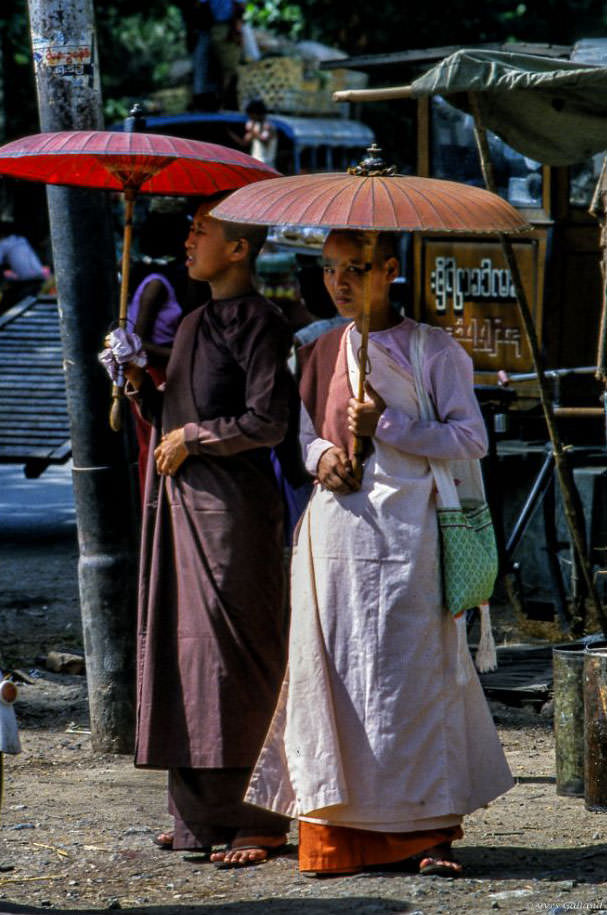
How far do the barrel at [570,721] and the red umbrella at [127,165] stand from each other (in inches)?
67.3

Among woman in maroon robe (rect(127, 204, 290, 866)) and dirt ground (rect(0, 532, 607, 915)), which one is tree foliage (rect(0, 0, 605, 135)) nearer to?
dirt ground (rect(0, 532, 607, 915))

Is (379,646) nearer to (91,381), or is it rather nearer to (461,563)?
(461,563)

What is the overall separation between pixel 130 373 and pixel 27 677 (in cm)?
271

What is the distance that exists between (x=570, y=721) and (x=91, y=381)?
213cm

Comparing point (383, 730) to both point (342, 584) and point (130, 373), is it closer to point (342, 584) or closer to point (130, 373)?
point (342, 584)

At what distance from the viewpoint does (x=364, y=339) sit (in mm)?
4293

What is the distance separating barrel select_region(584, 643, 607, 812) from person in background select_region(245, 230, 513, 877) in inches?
21.1

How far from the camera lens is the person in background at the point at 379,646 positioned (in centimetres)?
431

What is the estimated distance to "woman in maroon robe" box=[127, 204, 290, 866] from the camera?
4.64 metres

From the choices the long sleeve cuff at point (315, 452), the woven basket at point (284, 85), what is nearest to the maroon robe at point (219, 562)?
the long sleeve cuff at point (315, 452)

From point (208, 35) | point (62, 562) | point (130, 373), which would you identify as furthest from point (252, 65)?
point (130, 373)

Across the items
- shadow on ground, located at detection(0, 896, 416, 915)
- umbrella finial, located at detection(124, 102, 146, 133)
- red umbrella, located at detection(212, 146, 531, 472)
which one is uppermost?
umbrella finial, located at detection(124, 102, 146, 133)

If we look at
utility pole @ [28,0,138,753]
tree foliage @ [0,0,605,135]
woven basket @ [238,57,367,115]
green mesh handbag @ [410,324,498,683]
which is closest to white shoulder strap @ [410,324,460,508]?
green mesh handbag @ [410,324,498,683]

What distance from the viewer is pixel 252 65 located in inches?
802
